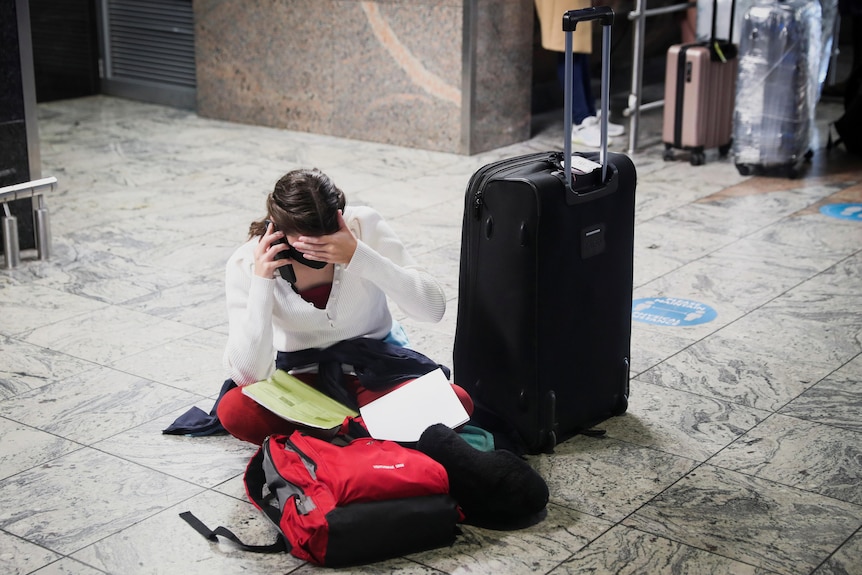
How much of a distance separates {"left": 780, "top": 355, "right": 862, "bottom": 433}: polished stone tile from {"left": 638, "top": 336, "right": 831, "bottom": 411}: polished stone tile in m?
0.03

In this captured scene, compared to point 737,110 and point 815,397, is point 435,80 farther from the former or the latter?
point 815,397

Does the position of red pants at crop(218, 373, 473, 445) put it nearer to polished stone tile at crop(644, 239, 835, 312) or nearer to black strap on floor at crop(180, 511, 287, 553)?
black strap on floor at crop(180, 511, 287, 553)

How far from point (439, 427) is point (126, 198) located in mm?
3804

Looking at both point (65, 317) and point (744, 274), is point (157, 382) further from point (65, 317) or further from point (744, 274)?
point (744, 274)

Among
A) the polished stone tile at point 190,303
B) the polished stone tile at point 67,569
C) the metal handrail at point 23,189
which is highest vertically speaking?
the metal handrail at point 23,189

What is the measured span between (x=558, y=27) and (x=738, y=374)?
380cm

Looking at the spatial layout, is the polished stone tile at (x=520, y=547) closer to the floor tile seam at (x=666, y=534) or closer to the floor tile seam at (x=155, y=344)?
the floor tile seam at (x=666, y=534)

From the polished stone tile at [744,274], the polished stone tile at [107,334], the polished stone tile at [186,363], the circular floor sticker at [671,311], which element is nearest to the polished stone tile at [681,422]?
the circular floor sticker at [671,311]

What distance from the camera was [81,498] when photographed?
315cm

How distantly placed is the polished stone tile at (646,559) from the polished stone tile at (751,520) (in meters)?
0.03

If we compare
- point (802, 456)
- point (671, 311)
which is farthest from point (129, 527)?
point (671, 311)

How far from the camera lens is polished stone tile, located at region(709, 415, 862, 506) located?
10.6 ft

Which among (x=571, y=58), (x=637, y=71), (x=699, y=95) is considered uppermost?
(x=571, y=58)

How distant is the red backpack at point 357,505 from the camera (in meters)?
2.77
